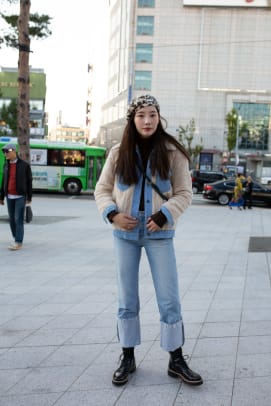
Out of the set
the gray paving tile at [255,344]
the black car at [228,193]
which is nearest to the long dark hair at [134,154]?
the gray paving tile at [255,344]

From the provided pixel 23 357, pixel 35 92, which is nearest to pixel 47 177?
pixel 23 357

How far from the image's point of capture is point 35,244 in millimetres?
9688

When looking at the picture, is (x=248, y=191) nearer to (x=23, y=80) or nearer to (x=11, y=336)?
(x=23, y=80)

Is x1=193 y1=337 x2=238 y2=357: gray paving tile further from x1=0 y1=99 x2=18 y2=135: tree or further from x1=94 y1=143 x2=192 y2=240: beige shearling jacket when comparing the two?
x1=0 y1=99 x2=18 y2=135: tree

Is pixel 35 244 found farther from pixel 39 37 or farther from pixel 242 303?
pixel 39 37

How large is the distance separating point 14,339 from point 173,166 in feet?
6.72

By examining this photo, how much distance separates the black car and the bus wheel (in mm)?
7206

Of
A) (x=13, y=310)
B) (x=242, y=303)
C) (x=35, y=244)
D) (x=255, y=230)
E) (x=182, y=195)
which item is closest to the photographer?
(x=182, y=195)

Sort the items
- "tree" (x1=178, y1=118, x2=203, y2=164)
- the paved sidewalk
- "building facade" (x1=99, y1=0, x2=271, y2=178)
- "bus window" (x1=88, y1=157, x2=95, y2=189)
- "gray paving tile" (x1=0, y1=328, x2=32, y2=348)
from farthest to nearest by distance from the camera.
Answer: "building facade" (x1=99, y1=0, x2=271, y2=178)
"tree" (x1=178, y1=118, x2=203, y2=164)
"bus window" (x1=88, y1=157, x2=95, y2=189)
"gray paving tile" (x1=0, y1=328, x2=32, y2=348)
the paved sidewalk

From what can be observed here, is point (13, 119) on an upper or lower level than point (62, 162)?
upper

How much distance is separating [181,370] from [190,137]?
5945 cm

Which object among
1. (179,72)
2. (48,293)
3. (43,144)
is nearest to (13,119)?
(179,72)

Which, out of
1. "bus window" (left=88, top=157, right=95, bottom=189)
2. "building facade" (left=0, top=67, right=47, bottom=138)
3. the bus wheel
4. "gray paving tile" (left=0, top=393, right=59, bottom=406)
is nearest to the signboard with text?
"building facade" (left=0, top=67, right=47, bottom=138)

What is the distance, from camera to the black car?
26266 millimetres
